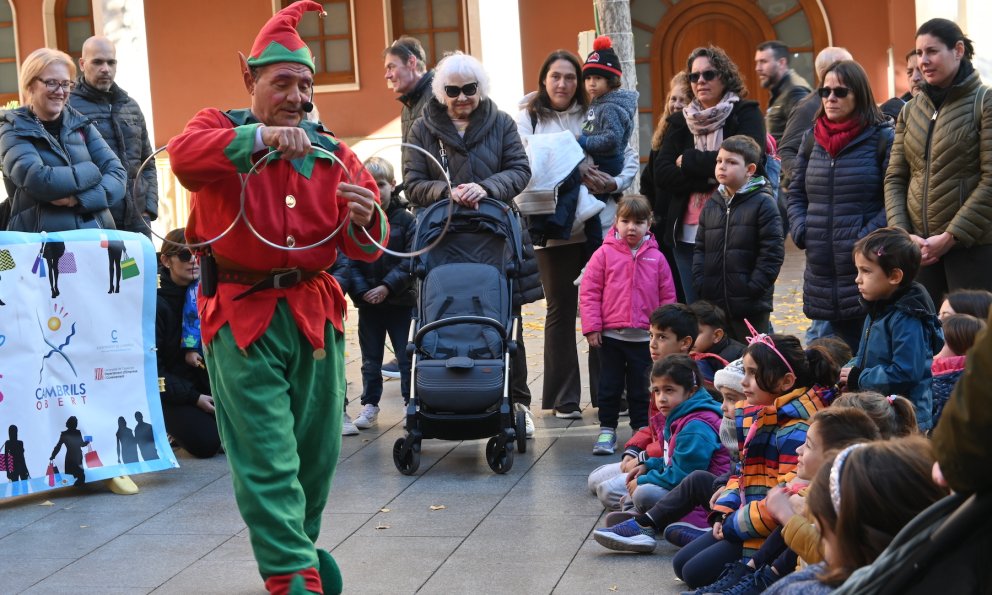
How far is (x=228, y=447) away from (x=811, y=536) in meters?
2.04

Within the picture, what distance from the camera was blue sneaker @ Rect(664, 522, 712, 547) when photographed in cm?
518

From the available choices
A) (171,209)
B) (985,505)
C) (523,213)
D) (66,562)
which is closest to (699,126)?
(523,213)

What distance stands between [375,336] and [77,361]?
2.01 m

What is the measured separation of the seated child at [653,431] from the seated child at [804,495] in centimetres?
151

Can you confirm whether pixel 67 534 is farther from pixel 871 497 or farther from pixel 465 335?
pixel 871 497

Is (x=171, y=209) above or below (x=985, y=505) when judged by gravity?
above

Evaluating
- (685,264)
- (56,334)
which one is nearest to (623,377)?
(685,264)

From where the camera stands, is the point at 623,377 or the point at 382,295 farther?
the point at 382,295

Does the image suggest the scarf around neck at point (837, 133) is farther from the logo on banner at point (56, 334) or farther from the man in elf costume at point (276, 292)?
the logo on banner at point (56, 334)

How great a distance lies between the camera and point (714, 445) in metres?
5.45

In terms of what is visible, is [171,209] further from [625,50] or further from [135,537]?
[135,537]

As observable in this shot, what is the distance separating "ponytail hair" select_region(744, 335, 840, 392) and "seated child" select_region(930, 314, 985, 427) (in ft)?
1.50

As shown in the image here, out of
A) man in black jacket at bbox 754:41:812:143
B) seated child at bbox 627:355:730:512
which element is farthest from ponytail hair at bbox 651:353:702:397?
man in black jacket at bbox 754:41:812:143

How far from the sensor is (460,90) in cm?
714
